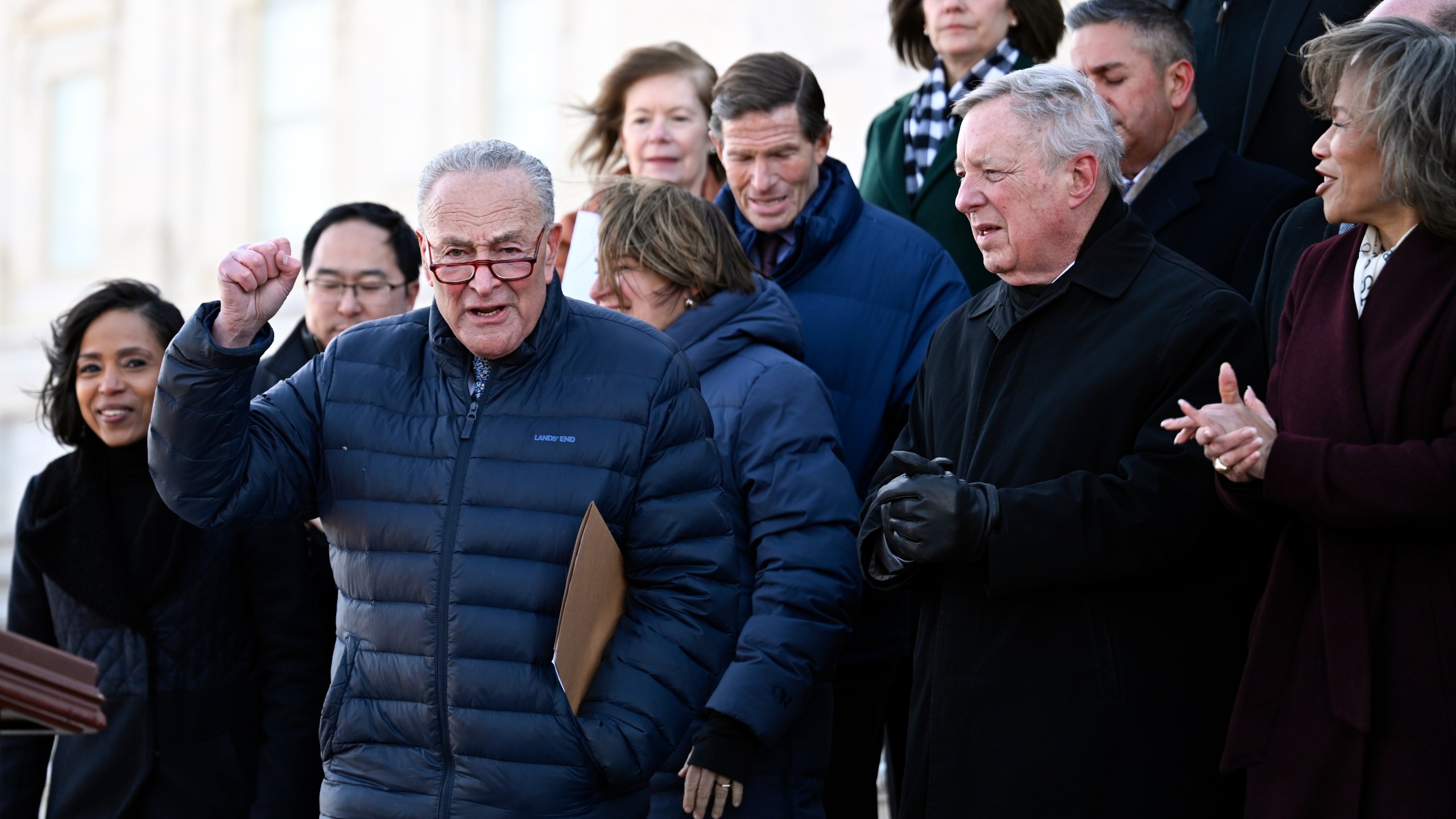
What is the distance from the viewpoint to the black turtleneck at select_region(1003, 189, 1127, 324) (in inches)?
104

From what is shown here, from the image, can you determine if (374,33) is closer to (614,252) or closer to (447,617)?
(614,252)

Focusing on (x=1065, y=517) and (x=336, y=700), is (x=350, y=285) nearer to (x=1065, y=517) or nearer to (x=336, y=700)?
(x=336, y=700)

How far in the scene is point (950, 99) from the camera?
404 centimetres

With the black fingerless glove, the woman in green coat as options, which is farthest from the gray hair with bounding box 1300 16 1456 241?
the woman in green coat

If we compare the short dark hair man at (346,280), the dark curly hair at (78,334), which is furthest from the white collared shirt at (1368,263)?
the dark curly hair at (78,334)

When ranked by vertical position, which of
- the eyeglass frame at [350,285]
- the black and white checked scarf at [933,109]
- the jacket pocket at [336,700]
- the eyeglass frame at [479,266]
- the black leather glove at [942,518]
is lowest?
the jacket pocket at [336,700]

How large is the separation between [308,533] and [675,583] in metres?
1.35

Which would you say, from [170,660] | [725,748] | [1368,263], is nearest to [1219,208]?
[1368,263]

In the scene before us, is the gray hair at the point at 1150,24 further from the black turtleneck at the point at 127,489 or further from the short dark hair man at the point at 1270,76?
the black turtleneck at the point at 127,489

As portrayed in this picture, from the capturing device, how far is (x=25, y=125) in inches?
469

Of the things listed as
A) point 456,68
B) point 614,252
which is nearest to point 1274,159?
point 614,252

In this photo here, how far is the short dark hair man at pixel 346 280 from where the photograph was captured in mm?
3779

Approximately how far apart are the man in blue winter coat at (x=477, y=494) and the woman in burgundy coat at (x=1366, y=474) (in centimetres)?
86

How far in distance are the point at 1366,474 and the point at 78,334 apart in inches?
110
